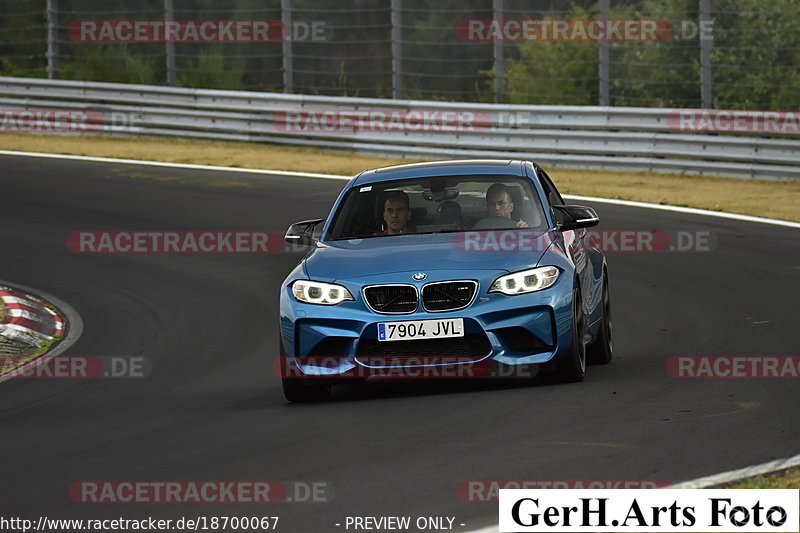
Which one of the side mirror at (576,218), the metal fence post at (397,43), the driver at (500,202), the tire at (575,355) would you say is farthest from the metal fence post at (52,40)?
the tire at (575,355)

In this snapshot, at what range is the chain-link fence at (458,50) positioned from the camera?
896 inches

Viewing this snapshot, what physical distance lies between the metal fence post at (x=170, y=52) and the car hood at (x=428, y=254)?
1922 cm

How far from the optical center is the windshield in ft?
32.9

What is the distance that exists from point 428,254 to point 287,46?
1858cm

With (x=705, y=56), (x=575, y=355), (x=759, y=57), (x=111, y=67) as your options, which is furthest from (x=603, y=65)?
(x=575, y=355)

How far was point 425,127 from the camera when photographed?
2448cm

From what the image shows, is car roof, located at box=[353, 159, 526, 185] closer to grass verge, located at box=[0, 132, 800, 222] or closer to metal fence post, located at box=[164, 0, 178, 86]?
grass verge, located at box=[0, 132, 800, 222]

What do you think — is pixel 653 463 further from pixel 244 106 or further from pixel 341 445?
pixel 244 106

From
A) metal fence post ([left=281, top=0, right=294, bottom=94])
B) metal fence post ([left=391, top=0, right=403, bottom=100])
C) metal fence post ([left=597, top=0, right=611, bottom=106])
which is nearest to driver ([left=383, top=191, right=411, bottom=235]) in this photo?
metal fence post ([left=597, top=0, right=611, bottom=106])

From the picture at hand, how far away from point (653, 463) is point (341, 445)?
5.48ft

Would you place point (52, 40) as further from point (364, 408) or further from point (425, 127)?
point (364, 408)

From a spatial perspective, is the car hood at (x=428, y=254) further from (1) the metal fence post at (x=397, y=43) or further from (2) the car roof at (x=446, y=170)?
(1) the metal fence post at (x=397, y=43)

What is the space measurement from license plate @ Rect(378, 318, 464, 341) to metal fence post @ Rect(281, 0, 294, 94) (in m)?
18.9

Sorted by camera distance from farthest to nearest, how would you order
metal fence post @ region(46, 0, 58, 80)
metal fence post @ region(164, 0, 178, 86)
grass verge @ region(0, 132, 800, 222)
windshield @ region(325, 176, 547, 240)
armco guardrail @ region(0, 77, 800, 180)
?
metal fence post @ region(46, 0, 58, 80), metal fence post @ region(164, 0, 178, 86), armco guardrail @ region(0, 77, 800, 180), grass verge @ region(0, 132, 800, 222), windshield @ region(325, 176, 547, 240)
